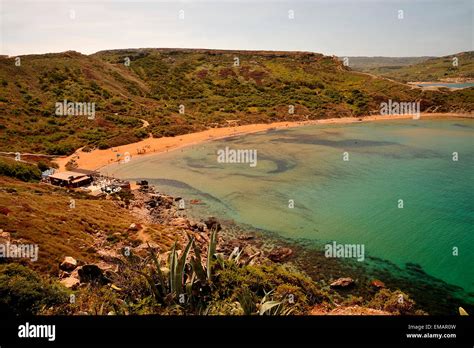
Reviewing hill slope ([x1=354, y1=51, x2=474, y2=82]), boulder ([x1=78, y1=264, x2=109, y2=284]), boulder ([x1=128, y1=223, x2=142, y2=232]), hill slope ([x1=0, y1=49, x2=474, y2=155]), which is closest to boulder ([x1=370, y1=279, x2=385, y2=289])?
boulder ([x1=78, y1=264, x2=109, y2=284])

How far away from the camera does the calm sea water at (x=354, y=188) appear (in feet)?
68.0

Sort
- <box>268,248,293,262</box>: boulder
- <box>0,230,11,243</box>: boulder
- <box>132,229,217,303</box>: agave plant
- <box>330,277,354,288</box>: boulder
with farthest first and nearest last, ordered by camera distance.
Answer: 1. <box>268,248,293,262</box>: boulder
2. <box>330,277,354,288</box>: boulder
3. <box>0,230,11,243</box>: boulder
4. <box>132,229,217,303</box>: agave plant

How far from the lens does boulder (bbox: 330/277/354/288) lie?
16.1 m

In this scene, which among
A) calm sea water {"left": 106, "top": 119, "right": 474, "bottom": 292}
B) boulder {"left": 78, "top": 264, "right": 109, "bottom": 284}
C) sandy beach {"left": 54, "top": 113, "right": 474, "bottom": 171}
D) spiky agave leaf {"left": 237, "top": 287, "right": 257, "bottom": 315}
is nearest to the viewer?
spiky agave leaf {"left": 237, "top": 287, "right": 257, "bottom": 315}

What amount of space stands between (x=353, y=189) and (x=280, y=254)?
14.1 metres

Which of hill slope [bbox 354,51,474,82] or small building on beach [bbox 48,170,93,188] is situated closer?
small building on beach [bbox 48,170,93,188]

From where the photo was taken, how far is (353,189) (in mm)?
30516

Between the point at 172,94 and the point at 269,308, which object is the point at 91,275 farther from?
the point at 172,94

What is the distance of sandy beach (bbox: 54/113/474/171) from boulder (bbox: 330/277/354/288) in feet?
105

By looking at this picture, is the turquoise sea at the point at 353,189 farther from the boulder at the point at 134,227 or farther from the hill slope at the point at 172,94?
the hill slope at the point at 172,94

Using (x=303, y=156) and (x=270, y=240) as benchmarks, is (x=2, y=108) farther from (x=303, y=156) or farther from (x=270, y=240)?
(x=270, y=240)

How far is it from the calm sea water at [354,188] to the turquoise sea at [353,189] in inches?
3.1

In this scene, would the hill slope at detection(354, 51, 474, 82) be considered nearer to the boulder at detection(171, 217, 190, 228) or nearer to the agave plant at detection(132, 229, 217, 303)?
the boulder at detection(171, 217, 190, 228)

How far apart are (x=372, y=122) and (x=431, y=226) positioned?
177 feet
